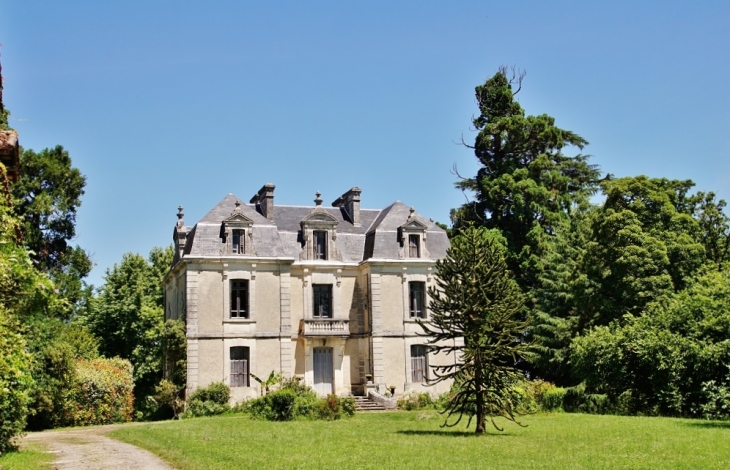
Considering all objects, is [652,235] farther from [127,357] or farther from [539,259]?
[127,357]

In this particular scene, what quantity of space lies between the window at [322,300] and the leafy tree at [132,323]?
9.51m

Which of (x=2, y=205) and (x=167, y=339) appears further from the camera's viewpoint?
(x=167, y=339)

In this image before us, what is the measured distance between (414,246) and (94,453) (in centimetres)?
1936

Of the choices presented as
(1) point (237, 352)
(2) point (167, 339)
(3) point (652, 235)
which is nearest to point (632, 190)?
(3) point (652, 235)

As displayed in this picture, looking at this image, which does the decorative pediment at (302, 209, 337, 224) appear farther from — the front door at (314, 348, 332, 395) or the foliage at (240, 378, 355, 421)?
the foliage at (240, 378, 355, 421)

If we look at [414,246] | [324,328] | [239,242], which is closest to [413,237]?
[414,246]

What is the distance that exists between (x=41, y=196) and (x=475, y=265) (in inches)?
946

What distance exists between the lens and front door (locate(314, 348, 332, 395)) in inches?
1304

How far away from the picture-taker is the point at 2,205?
10438 mm

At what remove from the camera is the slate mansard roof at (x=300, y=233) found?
105ft

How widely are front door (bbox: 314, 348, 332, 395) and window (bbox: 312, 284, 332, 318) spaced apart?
1507 mm

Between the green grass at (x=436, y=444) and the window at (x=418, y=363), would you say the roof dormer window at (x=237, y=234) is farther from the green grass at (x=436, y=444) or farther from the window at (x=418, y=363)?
the green grass at (x=436, y=444)

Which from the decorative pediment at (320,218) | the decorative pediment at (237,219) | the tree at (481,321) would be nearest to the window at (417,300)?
the decorative pediment at (320,218)

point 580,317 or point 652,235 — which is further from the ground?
point 652,235
